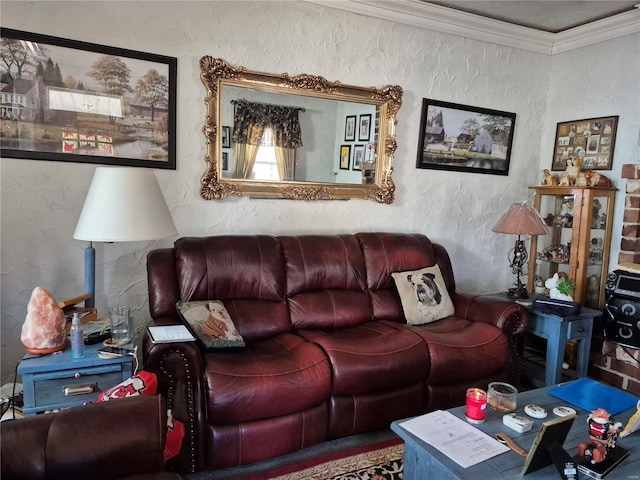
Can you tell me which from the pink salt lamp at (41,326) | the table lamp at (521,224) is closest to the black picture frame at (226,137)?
the pink salt lamp at (41,326)

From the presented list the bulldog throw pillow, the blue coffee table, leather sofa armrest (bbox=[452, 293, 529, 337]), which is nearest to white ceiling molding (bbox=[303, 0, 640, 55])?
the bulldog throw pillow

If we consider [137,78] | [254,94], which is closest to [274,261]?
[254,94]

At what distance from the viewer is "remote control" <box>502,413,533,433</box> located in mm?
1631

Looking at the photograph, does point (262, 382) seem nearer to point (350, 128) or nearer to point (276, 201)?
point (276, 201)

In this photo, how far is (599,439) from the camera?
4.79ft

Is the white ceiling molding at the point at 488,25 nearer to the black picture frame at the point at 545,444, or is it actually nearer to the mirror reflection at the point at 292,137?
the mirror reflection at the point at 292,137

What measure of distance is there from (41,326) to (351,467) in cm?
147

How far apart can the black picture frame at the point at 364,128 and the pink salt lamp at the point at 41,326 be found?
2.22m

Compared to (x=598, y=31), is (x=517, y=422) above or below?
below

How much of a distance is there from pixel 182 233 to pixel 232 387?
3.96ft

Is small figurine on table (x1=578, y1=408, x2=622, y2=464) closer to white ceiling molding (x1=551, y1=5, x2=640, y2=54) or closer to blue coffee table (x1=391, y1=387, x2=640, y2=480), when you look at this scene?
blue coffee table (x1=391, y1=387, x2=640, y2=480)

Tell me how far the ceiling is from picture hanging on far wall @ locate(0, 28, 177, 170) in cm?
206

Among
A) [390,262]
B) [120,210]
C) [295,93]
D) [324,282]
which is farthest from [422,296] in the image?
[120,210]

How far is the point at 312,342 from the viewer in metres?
2.36
